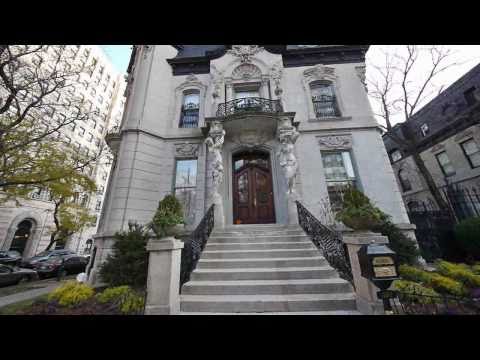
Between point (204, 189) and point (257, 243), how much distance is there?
147 inches

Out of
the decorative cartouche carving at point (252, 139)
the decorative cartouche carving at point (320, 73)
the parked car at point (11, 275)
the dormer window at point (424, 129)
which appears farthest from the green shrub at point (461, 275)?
the dormer window at point (424, 129)

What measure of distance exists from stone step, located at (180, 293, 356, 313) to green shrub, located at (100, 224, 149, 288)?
8.34 feet

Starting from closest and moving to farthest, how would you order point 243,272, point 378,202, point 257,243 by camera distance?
point 243,272, point 257,243, point 378,202

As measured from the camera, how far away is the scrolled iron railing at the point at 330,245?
168 inches

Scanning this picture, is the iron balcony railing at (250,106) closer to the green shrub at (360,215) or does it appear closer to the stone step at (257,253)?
the green shrub at (360,215)

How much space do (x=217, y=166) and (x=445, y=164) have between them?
2019cm

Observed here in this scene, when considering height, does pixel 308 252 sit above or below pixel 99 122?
below

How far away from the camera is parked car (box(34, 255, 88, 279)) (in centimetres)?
1114

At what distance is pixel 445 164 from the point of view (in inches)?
630
